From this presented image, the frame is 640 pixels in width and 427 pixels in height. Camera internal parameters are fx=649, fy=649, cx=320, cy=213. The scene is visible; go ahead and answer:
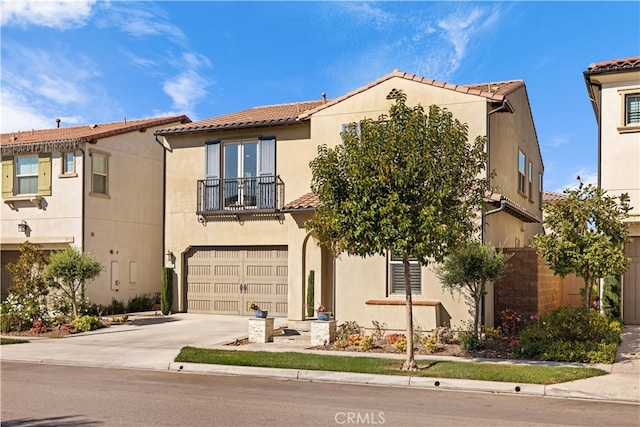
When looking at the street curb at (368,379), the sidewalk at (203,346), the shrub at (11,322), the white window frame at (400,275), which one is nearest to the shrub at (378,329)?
the white window frame at (400,275)

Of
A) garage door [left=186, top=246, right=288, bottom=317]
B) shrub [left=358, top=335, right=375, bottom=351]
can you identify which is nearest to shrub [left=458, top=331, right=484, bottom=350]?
shrub [left=358, top=335, right=375, bottom=351]

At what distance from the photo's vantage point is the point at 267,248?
21.5 meters

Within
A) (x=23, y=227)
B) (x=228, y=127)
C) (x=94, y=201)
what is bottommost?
(x=23, y=227)

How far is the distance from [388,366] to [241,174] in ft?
36.2

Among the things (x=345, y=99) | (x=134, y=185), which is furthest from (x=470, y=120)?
(x=134, y=185)

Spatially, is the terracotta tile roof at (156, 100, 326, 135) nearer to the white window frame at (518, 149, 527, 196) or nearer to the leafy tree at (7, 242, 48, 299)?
the leafy tree at (7, 242, 48, 299)

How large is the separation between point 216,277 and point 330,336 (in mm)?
→ 7662

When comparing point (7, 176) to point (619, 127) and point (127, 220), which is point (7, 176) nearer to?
point (127, 220)

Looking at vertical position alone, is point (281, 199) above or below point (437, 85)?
below

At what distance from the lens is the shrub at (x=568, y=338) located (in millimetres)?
12812

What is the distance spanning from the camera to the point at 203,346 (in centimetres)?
1552

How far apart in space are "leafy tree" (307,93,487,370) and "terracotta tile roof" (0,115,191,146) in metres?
13.8

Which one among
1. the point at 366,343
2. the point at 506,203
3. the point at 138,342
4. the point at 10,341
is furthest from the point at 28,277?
the point at 506,203

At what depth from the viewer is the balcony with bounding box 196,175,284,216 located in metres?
21.2
